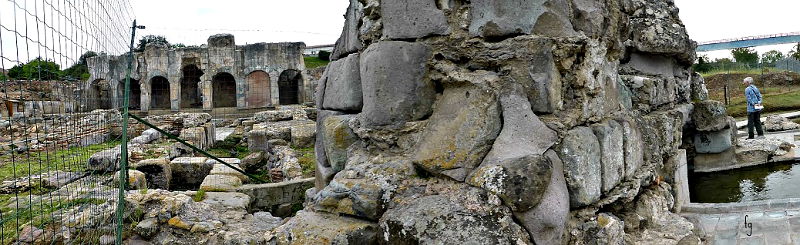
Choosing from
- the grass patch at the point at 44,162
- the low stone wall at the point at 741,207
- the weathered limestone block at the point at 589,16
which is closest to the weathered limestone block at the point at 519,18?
the weathered limestone block at the point at 589,16

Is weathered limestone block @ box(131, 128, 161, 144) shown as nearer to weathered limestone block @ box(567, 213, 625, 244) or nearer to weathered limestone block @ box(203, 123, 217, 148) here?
weathered limestone block @ box(203, 123, 217, 148)

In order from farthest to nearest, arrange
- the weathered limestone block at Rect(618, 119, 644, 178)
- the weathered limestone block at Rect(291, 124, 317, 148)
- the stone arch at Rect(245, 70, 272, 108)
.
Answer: the stone arch at Rect(245, 70, 272, 108), the weathered limestone block at Rect(291, 124, 317, 148), the weathered limestone block at Rect(618, 119, 644, 178)

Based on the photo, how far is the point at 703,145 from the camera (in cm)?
775

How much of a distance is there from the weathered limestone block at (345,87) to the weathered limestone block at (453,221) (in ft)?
3.27

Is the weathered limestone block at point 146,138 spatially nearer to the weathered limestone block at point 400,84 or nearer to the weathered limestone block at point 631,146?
the weathered limestone block at point 400,84

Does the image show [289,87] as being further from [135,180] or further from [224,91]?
[135,180]

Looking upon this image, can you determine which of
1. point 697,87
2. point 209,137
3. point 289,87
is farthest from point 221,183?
point 289,87

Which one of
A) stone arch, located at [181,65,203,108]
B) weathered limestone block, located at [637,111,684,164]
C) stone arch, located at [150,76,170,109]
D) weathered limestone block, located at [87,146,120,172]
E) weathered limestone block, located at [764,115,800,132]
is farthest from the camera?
stone arch, located at [181,65,203,108]

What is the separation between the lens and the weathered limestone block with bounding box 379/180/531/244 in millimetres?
2453

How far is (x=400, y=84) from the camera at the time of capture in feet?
10.0

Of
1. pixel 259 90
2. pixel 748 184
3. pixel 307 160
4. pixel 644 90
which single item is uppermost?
pixel 259 90

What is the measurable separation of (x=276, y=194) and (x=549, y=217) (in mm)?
4516

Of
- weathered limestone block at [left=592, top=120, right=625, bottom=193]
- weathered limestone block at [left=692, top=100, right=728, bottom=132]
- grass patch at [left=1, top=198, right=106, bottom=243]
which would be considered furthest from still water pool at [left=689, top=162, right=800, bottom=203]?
grass patch at [left=1, top=198, right=106, bottom=243]

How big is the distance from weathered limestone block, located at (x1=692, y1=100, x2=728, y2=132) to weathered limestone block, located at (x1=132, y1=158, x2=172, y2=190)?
7009 mm
